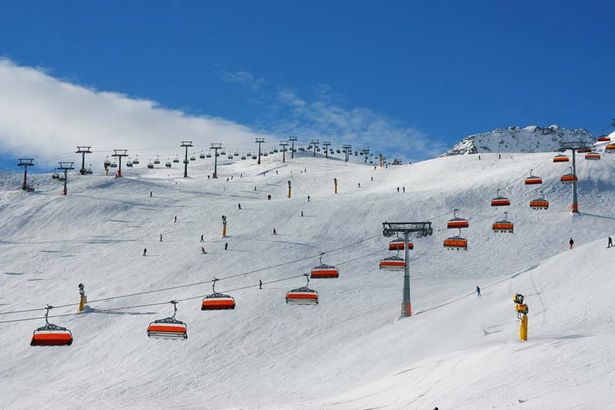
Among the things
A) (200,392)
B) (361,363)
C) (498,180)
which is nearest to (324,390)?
(361,363)

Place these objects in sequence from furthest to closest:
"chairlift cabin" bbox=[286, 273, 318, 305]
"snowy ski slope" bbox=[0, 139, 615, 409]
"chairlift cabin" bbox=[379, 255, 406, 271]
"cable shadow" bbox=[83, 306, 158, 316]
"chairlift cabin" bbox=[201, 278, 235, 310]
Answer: "cable shadow" bbox=[83, 306, 158, 316] < "chairlift cabin" bbox=[379, 255, 406, 271] < "chairlift cabin" bbox=[286, 273, 318, 305] < "chairlift cabin" bbox=[201, 278, 235, 310] < "snowy ski slope" bbox=[0, 139, 615, 409]

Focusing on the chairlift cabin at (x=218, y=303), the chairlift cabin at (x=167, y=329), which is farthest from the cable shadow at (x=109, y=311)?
the chairlift cabin at (x=167, y=329)

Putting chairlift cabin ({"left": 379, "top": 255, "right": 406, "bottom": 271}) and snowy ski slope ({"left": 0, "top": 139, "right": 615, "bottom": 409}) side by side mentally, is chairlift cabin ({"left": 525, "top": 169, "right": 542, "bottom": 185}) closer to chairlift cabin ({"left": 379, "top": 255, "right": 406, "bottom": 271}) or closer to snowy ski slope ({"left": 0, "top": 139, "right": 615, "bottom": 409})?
snowy ski slope ({"left": 0, "top": 139, "right": 615, "bottom": 409})

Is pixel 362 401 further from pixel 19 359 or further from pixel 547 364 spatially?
pixel 19 359

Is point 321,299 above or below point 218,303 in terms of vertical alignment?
below

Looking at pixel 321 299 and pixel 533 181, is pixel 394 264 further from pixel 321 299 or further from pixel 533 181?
pixel 533 181

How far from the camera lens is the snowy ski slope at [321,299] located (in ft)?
75.3

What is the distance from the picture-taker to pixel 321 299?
1676 inches

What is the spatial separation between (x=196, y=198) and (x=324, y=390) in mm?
49197

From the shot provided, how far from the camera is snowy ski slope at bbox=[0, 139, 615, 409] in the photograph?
23.0 meters

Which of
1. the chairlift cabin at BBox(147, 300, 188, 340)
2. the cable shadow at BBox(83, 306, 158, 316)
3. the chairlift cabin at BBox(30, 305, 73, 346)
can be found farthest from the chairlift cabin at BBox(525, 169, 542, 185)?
the chairlift cabin at BBox(30, 305, 73, 346)

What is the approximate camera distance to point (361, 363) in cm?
3194

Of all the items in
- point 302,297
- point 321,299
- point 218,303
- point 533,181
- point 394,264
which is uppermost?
point 533,181

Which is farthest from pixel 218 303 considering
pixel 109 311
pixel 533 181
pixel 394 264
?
pixel 533 181
